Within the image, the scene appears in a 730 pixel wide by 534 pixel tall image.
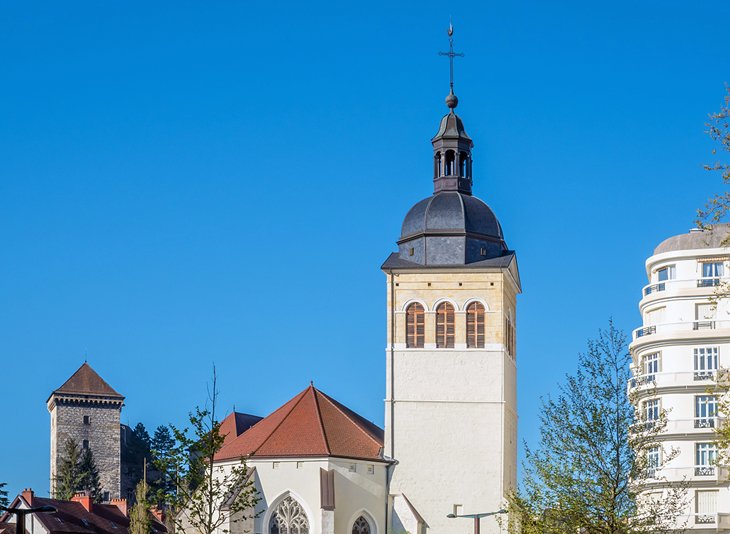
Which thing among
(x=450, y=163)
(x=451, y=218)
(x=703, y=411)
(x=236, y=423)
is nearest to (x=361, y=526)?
(x=451, y=218)

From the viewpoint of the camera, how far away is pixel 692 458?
62.0m

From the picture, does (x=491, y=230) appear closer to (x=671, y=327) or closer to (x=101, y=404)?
(x=671, y=327)

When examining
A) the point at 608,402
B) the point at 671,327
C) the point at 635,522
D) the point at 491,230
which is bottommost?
the point at 635,522

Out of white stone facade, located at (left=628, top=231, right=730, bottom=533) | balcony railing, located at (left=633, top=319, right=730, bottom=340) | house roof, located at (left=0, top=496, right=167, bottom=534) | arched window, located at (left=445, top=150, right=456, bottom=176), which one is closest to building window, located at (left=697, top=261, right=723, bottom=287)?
white stone facade, located at (left=628, top=231, right=730, bottom=533)

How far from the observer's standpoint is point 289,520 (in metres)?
65.1

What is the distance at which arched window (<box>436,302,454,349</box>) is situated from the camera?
67.3 meters

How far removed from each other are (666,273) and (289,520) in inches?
718

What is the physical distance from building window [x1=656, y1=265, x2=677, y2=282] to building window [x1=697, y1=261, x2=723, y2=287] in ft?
3.78

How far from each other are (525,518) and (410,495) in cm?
2533

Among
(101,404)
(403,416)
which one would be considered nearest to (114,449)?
(101,404)

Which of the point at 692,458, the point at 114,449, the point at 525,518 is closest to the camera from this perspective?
the point at 525,518

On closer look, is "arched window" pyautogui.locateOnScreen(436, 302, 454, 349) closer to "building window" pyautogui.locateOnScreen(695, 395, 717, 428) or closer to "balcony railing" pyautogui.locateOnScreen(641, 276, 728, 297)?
"balcony railing" pyautogui.locateOnScreen(641, 276, 728, 297)

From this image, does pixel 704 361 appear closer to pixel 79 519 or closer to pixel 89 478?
pixel 79 519

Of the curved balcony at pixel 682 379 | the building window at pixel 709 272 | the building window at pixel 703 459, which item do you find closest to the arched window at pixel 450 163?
the building window at pixel 709 272
